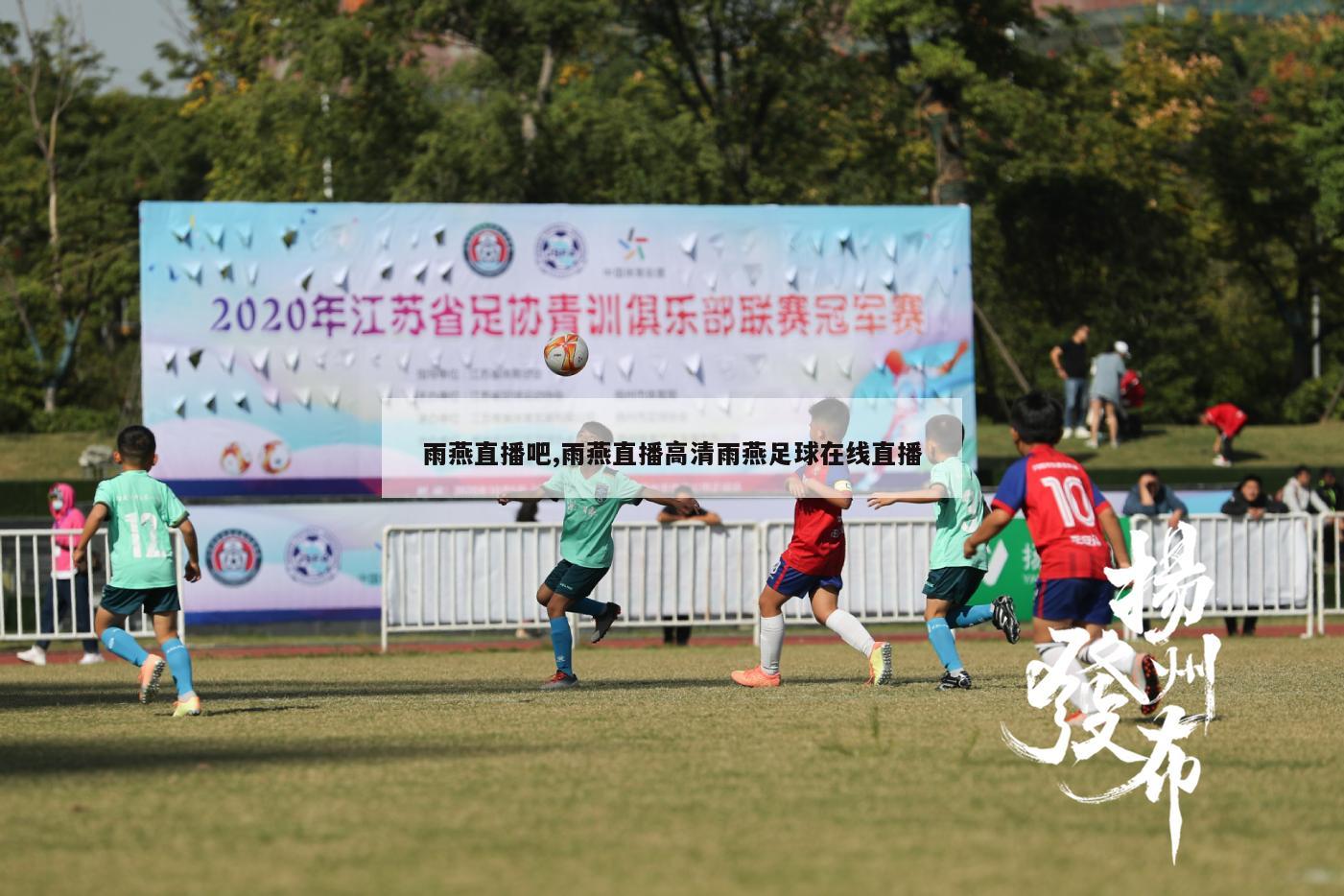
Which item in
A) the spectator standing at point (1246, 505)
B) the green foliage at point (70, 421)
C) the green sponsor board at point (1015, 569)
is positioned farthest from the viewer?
the green foliage at point (70, 421)

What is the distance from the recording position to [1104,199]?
45094mm

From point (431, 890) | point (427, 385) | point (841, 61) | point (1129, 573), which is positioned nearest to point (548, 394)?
point (427, 385)

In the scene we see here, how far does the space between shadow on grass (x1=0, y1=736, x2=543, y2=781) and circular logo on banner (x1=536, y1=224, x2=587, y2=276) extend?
13530 millimetres

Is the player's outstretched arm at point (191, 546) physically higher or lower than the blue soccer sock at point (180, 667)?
higher

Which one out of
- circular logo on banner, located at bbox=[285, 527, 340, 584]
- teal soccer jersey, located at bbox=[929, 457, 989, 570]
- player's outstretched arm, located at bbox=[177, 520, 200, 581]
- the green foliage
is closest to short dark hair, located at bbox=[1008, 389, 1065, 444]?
teal soccer jersey, located at bbox=[929, 457, 989, 570]

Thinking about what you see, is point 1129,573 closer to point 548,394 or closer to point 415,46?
point 548,394

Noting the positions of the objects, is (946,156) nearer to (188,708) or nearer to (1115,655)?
(188,708)

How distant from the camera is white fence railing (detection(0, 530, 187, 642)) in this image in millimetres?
20219

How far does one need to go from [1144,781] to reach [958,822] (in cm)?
123

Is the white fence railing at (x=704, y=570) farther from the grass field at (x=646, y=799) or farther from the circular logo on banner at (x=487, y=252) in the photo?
the grass field at (x=646, y=799)

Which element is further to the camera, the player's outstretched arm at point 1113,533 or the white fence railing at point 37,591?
the white fence railing at point 37,591

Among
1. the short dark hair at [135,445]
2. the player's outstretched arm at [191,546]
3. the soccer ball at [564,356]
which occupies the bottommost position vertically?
the player's outstretched arm at [191,546]

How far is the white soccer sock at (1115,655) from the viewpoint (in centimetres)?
940

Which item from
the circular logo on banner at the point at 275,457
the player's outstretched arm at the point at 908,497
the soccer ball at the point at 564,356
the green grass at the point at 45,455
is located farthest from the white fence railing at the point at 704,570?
the green grass at the point at 45,455
